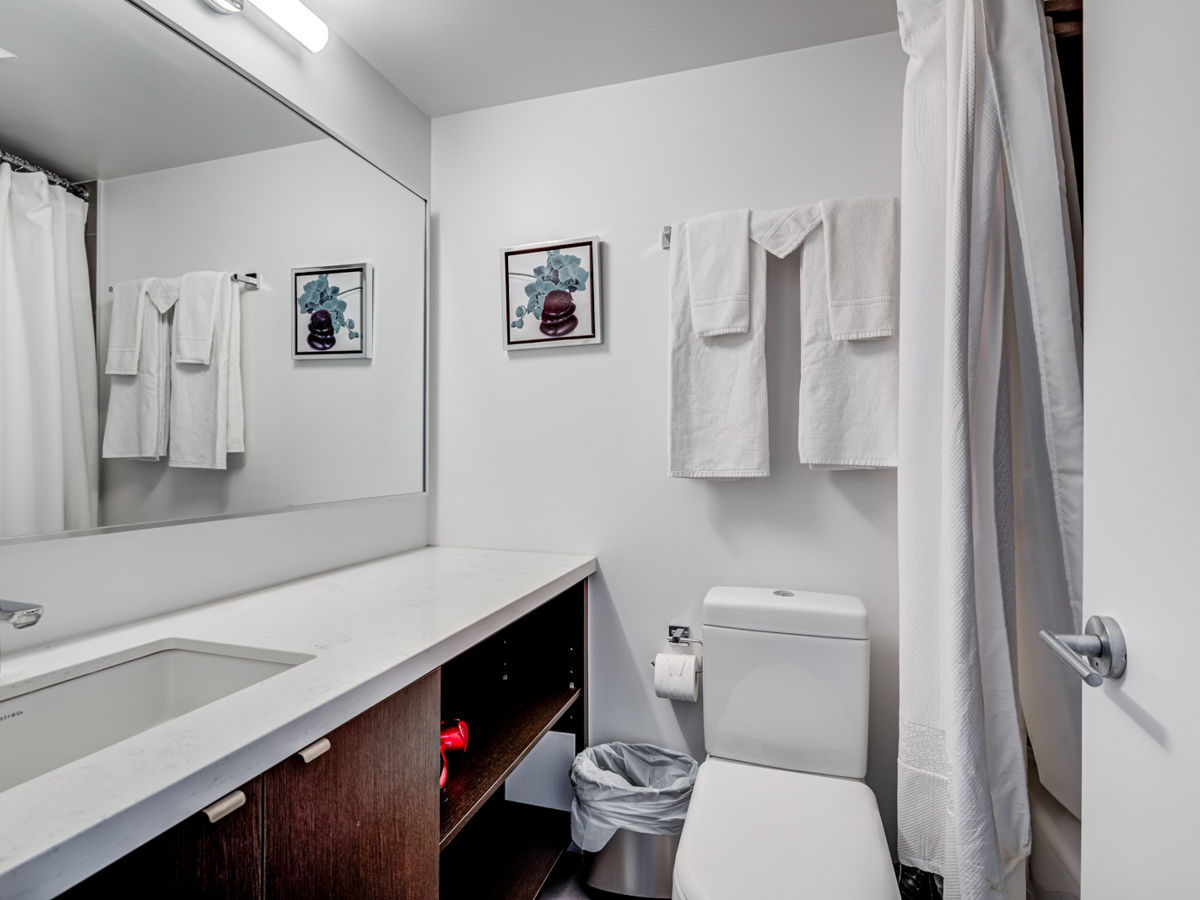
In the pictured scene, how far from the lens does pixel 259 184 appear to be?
1.37 meters

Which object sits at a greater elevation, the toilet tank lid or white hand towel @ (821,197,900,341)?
white hand towel @ (821,197,900,341)

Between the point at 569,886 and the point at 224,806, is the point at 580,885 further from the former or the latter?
the point at 224,806

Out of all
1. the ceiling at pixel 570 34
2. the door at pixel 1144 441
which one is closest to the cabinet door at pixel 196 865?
the door at pixel 1144 441

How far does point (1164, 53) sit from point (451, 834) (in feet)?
4.72

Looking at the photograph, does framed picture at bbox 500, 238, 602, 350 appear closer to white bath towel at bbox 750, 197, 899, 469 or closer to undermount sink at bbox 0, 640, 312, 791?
white bath towel at bbox 750, 197, 899, 469

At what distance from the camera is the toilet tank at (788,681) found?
1.42 metres

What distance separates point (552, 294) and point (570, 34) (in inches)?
27.0

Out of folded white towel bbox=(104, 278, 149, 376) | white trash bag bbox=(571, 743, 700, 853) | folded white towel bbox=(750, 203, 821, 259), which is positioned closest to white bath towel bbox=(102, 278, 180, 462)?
folded white towel bbox=(104, 278, 149, 376)

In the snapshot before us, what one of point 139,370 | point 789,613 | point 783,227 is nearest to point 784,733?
point 789,613

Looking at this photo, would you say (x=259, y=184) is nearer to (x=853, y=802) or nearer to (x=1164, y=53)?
(x=1164, y=53)

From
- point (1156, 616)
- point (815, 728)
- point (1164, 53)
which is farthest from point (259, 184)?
point (815, 728)

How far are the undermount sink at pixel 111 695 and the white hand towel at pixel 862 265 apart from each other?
140 centimetres

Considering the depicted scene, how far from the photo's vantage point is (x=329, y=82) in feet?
5.34

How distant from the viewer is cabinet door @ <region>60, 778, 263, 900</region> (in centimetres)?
60
